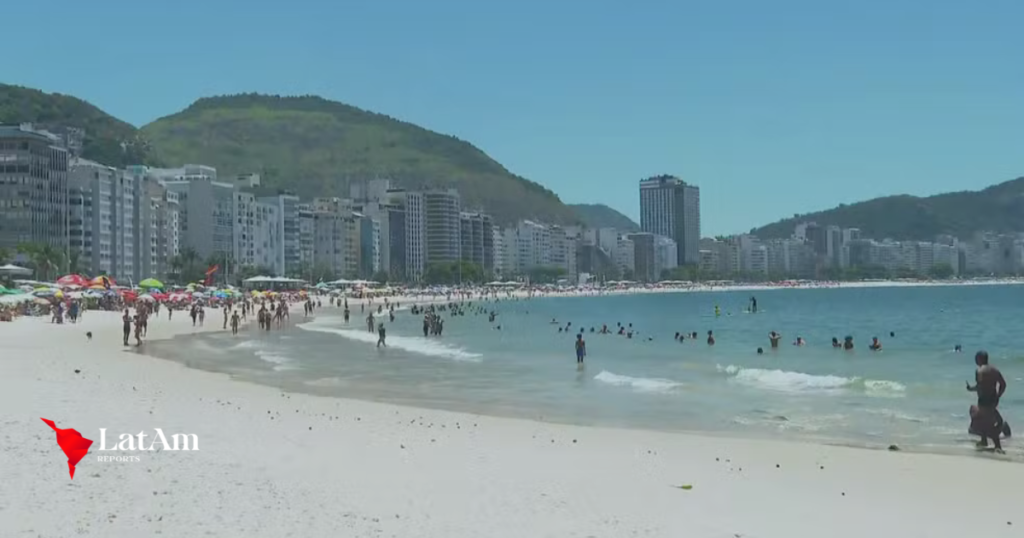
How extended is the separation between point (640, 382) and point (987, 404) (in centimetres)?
1236

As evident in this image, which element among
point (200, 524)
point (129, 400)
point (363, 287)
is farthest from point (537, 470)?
point (363, 287)

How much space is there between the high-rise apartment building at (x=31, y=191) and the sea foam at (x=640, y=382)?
107 meters

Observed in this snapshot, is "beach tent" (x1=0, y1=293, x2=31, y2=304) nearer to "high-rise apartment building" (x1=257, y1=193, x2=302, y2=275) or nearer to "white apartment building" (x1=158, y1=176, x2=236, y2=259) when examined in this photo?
"white apartment building" (x1=158, y1=176, x2=236, y2=259)

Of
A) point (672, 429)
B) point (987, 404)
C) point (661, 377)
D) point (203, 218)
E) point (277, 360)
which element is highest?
point (203, 218)

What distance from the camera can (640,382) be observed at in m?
26.4

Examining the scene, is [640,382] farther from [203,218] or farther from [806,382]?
[203,218]

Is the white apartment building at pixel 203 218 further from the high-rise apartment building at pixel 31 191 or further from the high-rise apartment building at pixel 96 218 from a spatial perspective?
the high-rise apartment building at pixel 31 191

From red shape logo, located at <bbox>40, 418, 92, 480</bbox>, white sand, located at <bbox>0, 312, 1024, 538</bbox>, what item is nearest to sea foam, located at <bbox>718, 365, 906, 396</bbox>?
white sand, located at <bbox>0, 312, 1024, 538</bbox>

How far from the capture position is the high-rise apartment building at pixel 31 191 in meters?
119

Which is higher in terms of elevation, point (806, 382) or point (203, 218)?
point (203, 218)

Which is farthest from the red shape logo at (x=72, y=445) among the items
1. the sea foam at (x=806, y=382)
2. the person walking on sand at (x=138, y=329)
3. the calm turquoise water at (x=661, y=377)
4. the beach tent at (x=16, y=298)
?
the beach tent at (x=16, y=298)

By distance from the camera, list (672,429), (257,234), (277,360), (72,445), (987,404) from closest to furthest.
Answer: (72,445) < (987,404) < (672,429) < (277,360) < (257,234)

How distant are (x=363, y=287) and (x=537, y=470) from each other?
137075mm

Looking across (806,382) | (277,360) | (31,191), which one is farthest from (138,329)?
(31,191)
